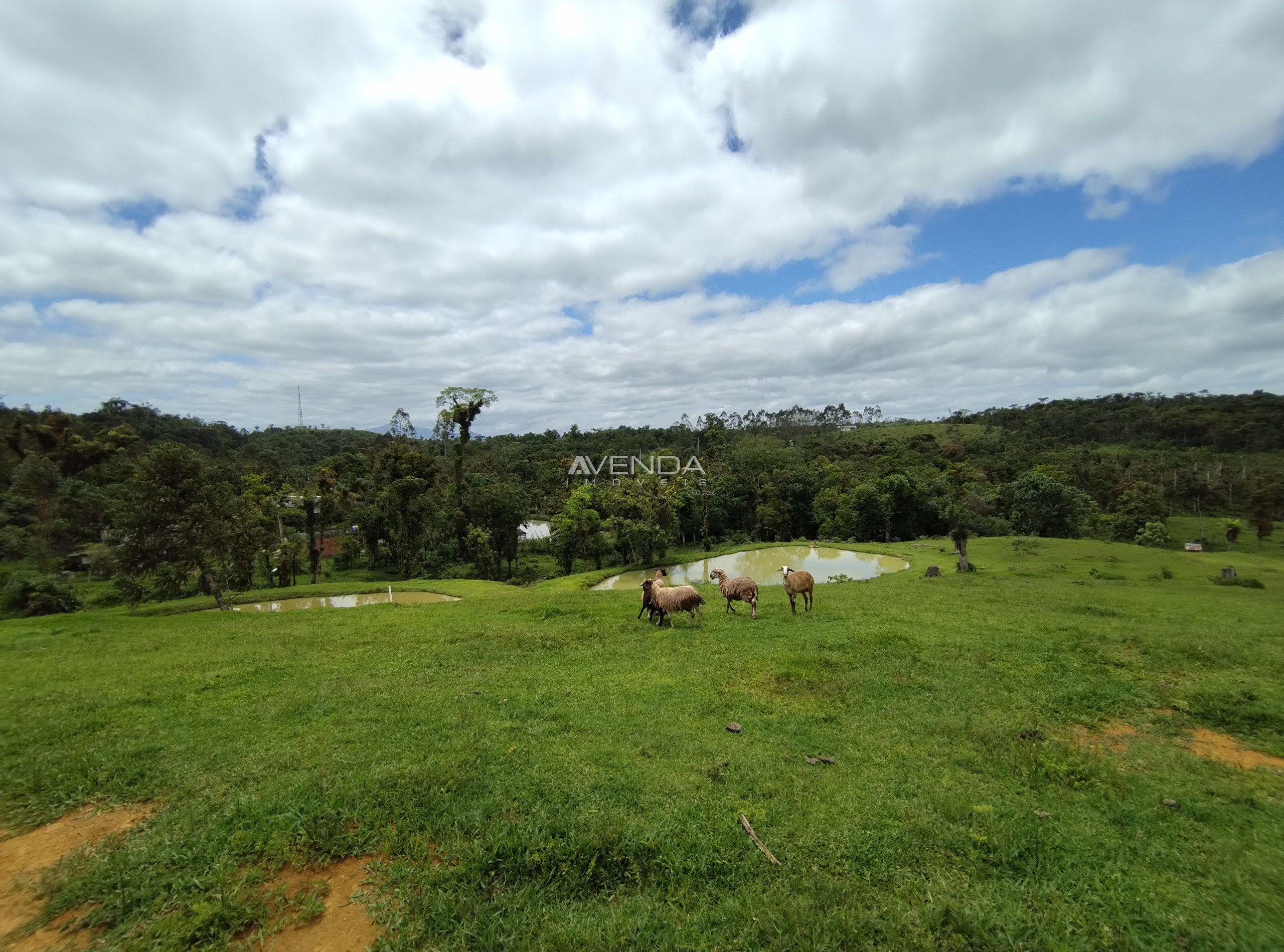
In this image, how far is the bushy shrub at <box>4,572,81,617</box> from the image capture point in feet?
89.7

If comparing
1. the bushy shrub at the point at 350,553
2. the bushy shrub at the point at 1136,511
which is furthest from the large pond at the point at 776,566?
the bushy shrub at the point at 350,553

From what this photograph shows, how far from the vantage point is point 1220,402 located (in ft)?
371

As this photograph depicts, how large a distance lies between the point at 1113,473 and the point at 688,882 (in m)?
→ 89.1

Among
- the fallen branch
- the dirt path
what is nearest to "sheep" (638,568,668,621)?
the fallen branch

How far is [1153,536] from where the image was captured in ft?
140

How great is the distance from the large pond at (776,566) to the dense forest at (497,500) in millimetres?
4747

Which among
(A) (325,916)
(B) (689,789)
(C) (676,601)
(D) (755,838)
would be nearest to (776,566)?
(C) (676,601)

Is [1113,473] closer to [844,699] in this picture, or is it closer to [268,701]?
[844,699]

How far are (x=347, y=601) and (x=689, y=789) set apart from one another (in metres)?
27.2

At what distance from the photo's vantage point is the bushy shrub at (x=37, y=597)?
2734 centimetres

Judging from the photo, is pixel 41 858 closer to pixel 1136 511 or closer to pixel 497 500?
pixel 497 500

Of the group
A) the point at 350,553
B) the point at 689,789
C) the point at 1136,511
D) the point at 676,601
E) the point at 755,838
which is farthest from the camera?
the point at 350,553

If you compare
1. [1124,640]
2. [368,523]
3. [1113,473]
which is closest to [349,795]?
[1124,640]

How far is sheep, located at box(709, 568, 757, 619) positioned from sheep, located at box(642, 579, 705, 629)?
135 cm
